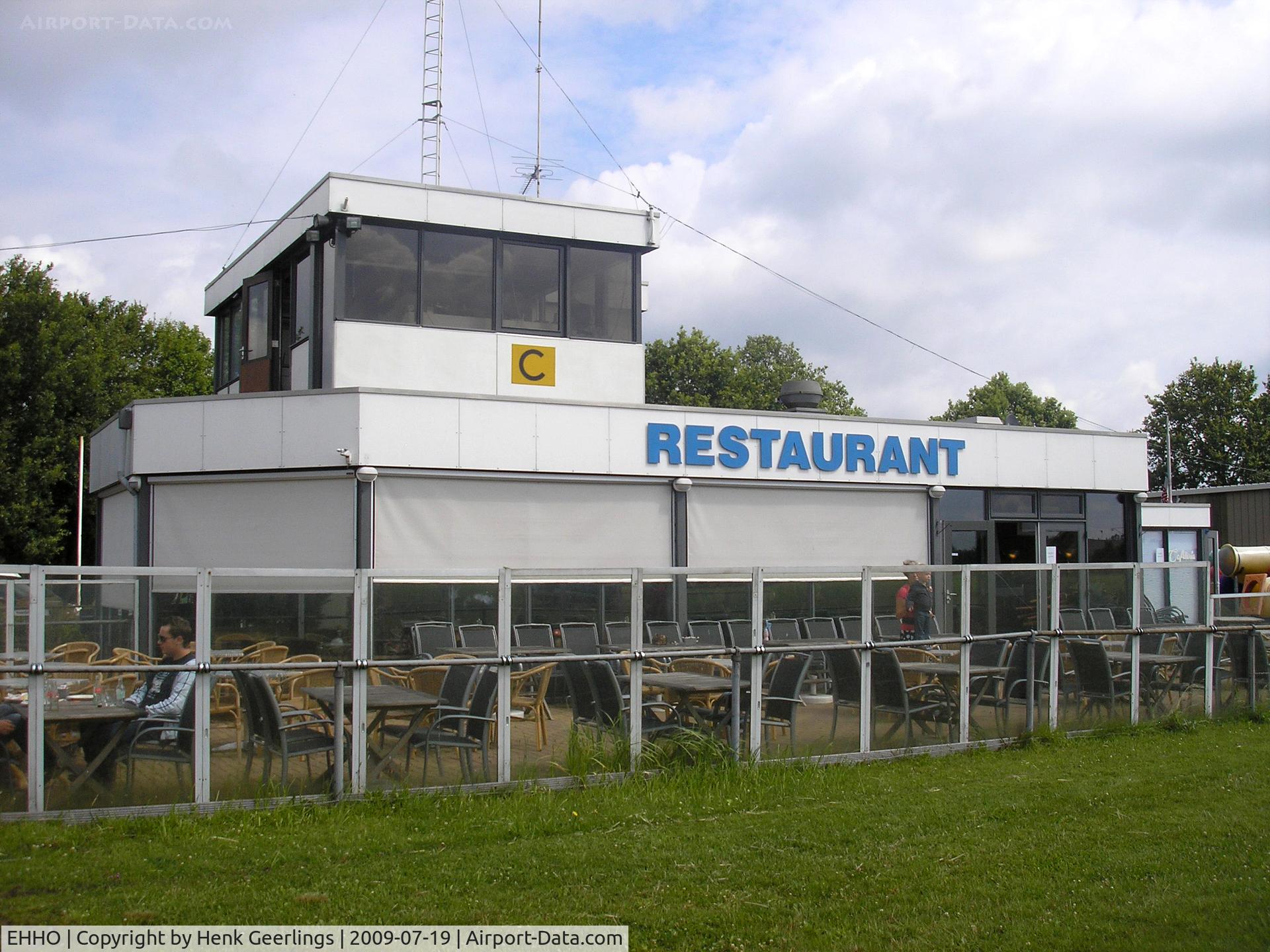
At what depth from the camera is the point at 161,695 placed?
7707mm

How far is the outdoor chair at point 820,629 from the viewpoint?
10438 mm

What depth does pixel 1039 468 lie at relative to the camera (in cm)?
1919

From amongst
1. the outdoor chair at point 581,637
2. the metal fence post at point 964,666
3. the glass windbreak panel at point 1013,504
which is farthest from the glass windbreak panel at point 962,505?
the outdoor chair at point 581,637

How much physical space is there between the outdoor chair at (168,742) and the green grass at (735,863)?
0.46 metres

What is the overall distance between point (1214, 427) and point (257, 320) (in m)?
53.2

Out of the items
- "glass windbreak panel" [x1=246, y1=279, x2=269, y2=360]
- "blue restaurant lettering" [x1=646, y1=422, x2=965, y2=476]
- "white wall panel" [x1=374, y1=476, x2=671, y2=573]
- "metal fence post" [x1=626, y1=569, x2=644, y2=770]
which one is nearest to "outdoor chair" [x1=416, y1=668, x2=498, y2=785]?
"metal fence post" [x1=626, y1=569, x2=644, y2=770]

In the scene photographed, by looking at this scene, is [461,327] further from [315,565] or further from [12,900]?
[12,900]

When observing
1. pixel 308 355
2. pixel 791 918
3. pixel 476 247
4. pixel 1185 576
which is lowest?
pixel 791 918

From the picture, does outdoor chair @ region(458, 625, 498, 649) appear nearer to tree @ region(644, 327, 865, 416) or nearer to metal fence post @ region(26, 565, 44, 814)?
metal fence post @ region(26, 565, 44, 814)

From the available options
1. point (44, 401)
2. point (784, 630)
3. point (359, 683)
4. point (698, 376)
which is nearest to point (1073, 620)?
point (784, 630)

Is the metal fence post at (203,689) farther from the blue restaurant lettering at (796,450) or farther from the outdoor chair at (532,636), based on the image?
the blue restaurant lettering at (796,450)

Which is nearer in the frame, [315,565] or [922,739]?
[922,739]

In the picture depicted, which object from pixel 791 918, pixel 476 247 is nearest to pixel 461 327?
pixel 476 247

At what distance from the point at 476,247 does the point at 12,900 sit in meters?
13.0
